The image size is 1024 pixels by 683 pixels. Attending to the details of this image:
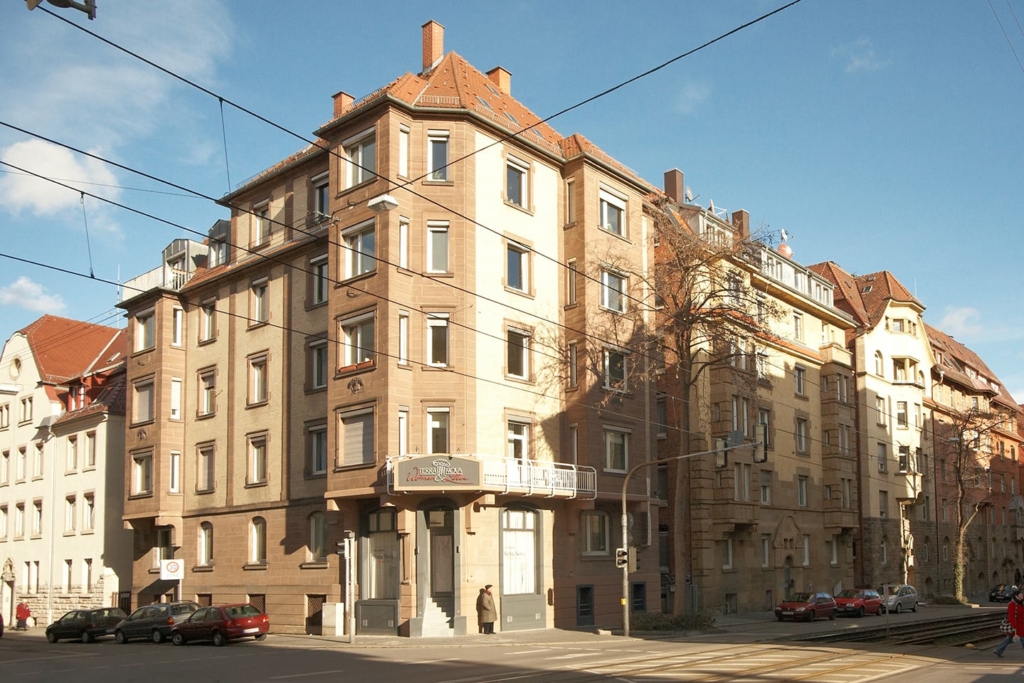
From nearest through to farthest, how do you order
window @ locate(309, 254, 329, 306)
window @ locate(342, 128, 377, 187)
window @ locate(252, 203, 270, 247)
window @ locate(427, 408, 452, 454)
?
window @ locate(427, 408, 452, 454) < window @ locate(342, 128, 377, 187) < window @ locate(309, 254, 329, 306) < window @ locate(252, 203, 270, 247)

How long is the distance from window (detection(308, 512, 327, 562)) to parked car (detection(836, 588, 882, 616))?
23377mm

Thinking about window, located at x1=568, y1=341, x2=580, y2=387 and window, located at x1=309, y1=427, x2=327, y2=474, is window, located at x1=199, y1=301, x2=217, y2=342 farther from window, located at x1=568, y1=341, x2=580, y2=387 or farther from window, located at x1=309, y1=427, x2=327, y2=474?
window, located at x1=568, y1=341, x2=580, y2=387

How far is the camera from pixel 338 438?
111 feet

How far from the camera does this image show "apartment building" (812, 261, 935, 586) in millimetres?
58562

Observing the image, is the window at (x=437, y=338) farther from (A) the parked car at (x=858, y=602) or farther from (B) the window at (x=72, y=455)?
(B) the window at (x=72, y=455)

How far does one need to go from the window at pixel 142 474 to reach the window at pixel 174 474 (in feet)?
3.52

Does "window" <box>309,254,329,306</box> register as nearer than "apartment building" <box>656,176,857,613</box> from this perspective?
Yes

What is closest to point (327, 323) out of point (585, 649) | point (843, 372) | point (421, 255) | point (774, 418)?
point (421, 255)

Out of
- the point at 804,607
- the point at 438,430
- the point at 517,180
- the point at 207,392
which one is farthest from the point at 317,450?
the point at 804,607

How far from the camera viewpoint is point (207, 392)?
42.8m

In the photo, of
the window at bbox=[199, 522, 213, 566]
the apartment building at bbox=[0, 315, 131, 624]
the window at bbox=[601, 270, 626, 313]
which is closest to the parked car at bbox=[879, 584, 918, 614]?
the window at bbox=[601, 270, 626, 313]

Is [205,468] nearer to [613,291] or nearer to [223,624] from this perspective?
[223,624]

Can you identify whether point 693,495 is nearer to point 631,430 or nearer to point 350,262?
point 631,430

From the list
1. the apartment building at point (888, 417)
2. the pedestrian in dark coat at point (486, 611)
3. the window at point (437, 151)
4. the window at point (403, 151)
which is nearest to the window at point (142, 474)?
the window at point (403, 151)
